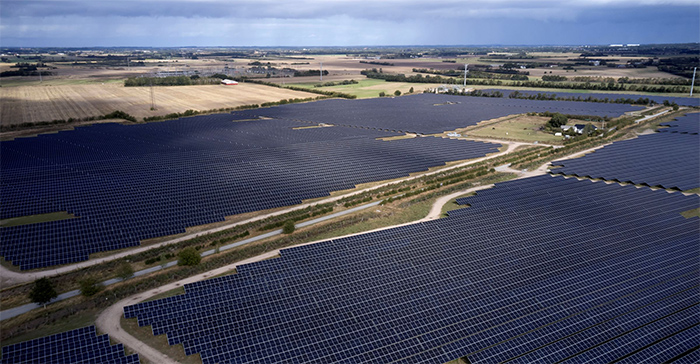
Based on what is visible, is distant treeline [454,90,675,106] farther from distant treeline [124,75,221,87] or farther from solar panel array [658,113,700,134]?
distant treeline [124,75,221,87]

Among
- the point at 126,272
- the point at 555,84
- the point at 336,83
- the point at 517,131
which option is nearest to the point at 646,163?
the point at 517,131

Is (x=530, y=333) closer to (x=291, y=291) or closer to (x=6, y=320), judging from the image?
(x=291, y=291)

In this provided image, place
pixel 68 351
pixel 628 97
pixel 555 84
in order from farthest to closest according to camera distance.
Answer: pixel 555 84, pixel 628 97, pixel 68 351

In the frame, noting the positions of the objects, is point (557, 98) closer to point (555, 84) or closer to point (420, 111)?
point (555, 84)

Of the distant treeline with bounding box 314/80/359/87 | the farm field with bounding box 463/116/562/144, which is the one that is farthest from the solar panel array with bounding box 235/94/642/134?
the distant treeline with bounding box 314/80/359/87

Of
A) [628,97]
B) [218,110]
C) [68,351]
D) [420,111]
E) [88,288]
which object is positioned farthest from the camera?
[628,97]

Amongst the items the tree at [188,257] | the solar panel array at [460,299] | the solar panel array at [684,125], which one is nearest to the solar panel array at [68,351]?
the solar panel array at [460,299]

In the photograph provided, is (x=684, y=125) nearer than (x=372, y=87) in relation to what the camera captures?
Yes
